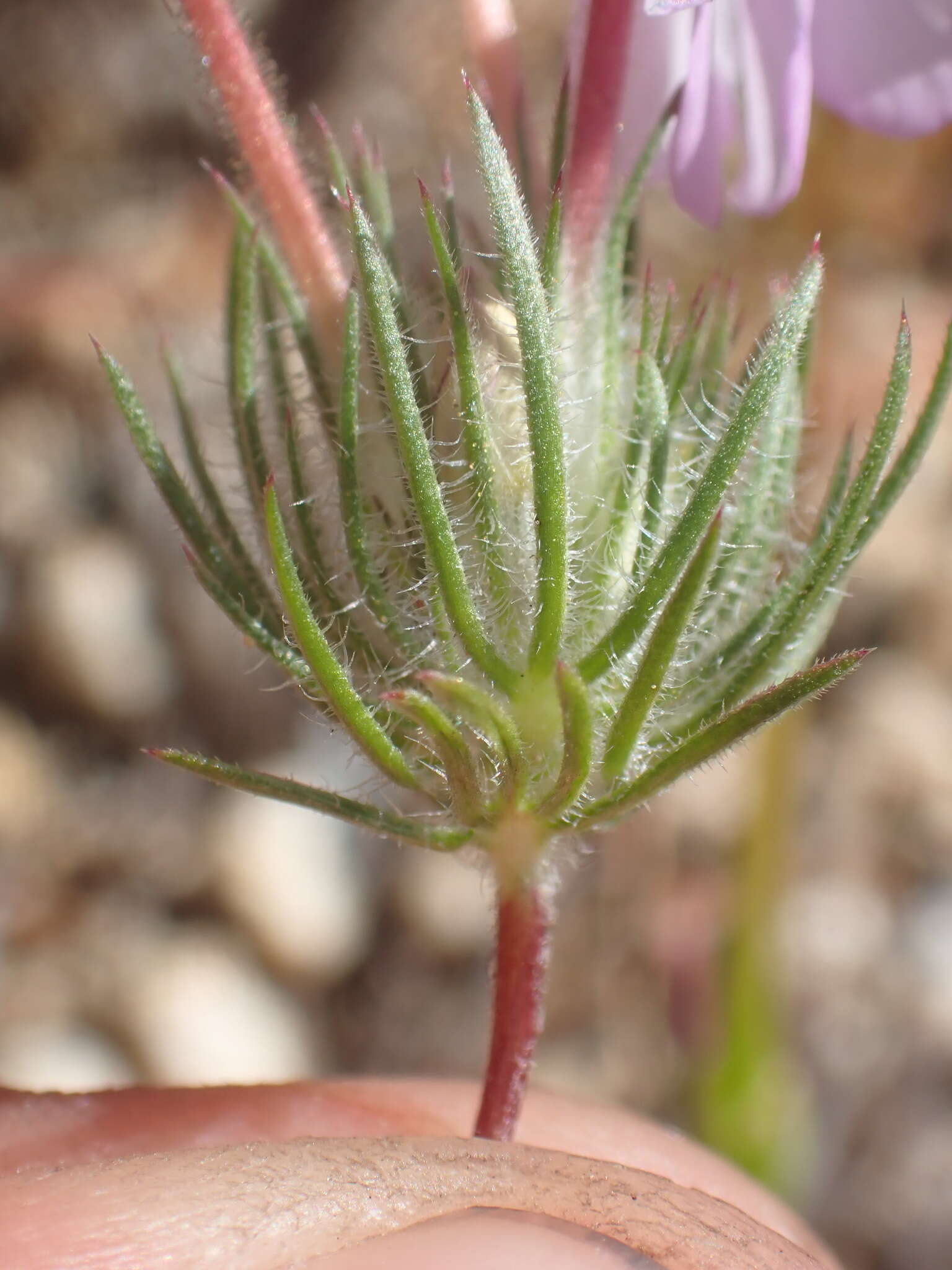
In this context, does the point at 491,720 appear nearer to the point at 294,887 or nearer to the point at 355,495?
the point at 355,495

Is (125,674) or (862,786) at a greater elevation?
(862,786)

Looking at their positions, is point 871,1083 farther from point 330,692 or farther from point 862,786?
point 330,692

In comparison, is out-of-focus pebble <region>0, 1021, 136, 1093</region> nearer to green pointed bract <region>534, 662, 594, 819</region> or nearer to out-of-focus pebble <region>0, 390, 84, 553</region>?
out-of-focus pebble <region>0, 390, 84, 553</region>

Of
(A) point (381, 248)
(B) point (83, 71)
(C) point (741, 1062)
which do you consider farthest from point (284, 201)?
(B) point (83, 71)

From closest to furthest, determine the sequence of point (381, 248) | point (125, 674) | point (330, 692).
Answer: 1. point (330, 692)
2. point (381, 248)
3. point (125, 674)

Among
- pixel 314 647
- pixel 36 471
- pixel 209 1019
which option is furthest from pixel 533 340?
pixel 36 471

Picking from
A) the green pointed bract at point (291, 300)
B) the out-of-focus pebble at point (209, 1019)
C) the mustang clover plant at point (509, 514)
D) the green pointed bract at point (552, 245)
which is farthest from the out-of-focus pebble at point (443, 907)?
the green pointed bract at point (552, 245)

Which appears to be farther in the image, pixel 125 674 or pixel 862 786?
pixel 862 786
